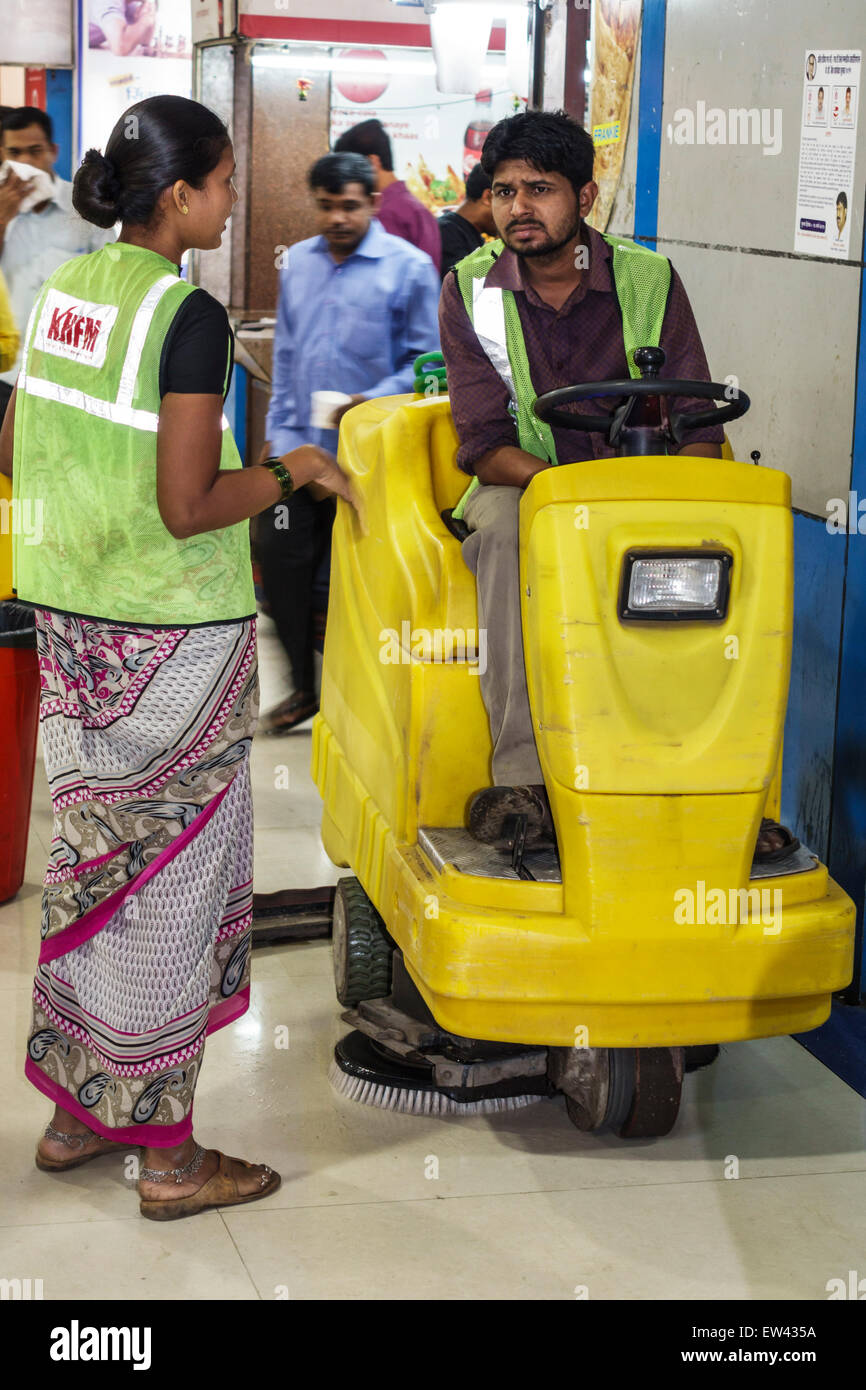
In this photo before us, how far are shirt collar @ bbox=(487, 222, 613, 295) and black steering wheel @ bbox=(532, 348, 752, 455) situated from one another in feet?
1.38

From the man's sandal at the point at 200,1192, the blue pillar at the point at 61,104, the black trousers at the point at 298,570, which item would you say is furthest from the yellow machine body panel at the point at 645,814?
the blue pillar at the point at 61,104

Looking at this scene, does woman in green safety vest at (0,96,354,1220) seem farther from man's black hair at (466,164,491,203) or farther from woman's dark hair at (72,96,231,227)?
man's black hair at (466,164,491,203)

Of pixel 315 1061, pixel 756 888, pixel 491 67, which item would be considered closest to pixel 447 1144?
pixel 315 1061

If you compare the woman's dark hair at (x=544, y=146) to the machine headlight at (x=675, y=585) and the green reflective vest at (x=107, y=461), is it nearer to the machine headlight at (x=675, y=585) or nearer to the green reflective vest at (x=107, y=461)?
the green reflective vest at (x=107, y=461)

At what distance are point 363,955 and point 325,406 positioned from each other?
2200 mm

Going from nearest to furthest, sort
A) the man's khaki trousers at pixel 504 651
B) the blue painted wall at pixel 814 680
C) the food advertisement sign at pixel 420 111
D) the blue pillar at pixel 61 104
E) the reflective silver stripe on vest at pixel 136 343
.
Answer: the reflective silver stripe on vest at pixel 136 343 → the man's khaki trousers at pixel 504 651 → the blue painted wall at pixel 814 680 → the food advertisement sign at pixel 420 111 → the blue pillar at pixel 61 104

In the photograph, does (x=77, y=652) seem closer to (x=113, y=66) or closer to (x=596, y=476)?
(x=596, y=476)

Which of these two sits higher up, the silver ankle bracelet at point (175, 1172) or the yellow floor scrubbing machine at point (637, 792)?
the yellow floor scrubbing machine at point (637, 792)

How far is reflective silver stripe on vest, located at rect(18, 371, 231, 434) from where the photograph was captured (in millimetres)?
2459

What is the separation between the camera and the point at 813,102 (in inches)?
131

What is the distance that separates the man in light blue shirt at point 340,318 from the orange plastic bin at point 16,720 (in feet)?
4.71

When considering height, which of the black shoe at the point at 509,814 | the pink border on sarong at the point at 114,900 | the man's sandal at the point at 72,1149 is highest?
the black shoe at the point at 509,814

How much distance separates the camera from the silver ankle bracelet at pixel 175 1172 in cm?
270

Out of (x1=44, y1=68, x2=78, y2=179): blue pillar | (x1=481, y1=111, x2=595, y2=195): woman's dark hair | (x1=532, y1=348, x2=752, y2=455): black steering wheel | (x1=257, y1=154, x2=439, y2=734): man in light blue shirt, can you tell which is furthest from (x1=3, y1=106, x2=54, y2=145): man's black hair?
(x1=44, y1=68, x2=78, y2=179): blue pillar
